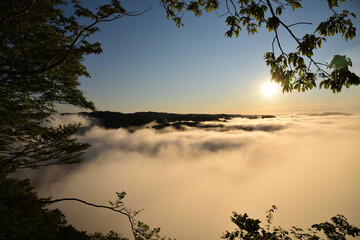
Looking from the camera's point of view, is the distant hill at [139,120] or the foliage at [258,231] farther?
the distant hill at [139,120]

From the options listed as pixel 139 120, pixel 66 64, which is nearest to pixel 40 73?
pixel 66 64

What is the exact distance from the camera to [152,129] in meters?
175

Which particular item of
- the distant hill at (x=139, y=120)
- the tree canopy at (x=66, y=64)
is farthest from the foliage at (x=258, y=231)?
the distant hill at (x=139, y=120)

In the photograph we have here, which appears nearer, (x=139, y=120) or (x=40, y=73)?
(x=40, y=73)

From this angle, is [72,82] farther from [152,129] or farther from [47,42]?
[152,129]

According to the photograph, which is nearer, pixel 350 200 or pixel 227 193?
pixel 350 200

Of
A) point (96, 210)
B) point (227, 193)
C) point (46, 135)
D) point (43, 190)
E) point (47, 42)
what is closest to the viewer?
point (47, 42)

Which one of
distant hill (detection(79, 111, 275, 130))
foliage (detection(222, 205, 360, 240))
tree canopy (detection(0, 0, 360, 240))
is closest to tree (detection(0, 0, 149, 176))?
tree canopy (detection(0, 0, 360, 240))

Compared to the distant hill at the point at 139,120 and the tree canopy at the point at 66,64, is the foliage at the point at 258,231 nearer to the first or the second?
the tree canopy at the point at 66,64

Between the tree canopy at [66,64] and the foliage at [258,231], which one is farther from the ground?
the tree canopy at [66,64]

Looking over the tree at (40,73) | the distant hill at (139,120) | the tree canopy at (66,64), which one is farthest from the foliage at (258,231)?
the distant hill at (139,120)

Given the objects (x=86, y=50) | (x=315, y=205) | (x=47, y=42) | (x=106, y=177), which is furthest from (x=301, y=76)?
(x=315, y=205)

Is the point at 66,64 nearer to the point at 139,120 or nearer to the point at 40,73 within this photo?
the point at 40,73

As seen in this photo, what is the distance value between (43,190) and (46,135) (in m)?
215
